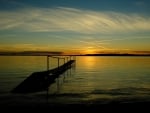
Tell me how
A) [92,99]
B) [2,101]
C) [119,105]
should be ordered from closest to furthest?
[119,105]
[2,101]
[92,99]

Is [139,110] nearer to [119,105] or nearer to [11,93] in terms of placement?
[119,105]

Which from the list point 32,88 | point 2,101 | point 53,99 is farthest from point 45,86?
point 2,101

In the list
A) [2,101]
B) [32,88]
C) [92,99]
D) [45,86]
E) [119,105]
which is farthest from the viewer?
[45,86]

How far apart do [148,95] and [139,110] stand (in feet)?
48.7

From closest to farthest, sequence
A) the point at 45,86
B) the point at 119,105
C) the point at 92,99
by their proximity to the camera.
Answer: the point at 119,105, the point at 92,99, the point at 45,86

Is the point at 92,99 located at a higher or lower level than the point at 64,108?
lower

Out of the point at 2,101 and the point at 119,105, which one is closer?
the point at 119,105

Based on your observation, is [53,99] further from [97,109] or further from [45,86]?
[97,109]

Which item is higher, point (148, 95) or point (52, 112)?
point (52, 112)

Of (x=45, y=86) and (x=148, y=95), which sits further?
(x=45, y=86)

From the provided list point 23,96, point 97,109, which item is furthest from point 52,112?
point 23,96

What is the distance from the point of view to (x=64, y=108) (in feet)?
33.6

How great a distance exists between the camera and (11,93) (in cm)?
2505

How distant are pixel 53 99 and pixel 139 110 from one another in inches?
526
